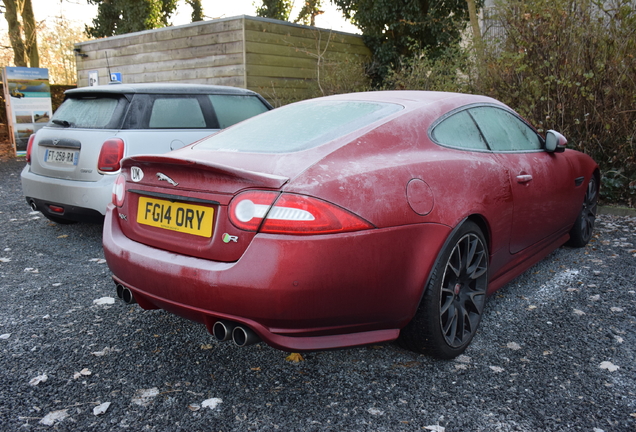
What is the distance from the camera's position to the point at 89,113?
16.3 ft

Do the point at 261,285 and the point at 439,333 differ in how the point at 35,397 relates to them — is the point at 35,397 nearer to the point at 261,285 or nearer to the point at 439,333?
the point at 261,285

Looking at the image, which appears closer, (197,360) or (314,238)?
(314,238)

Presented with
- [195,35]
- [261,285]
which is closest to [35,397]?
[261,285]

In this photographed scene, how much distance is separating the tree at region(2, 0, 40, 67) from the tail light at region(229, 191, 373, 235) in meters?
19.0

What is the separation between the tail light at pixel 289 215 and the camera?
2.05 meters

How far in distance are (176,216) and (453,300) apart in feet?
4.76

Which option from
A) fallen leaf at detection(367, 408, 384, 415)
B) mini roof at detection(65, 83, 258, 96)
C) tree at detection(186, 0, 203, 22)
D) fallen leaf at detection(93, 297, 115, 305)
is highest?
tree at detection(186, 0, 203, 22)

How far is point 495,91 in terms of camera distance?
23.6 feet

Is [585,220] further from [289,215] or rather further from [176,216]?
[176,216]

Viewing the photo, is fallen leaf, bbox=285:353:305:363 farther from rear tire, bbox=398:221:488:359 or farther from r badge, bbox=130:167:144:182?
r badge, bbox=130:167:144:182

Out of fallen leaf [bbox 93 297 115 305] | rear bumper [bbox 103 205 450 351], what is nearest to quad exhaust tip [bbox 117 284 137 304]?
rear bumper [bbox 103 205 450 351]

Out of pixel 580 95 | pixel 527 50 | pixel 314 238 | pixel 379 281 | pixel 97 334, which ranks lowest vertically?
pixel 97 334

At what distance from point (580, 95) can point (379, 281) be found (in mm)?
5530

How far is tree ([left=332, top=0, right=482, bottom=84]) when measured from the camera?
13961 mm
